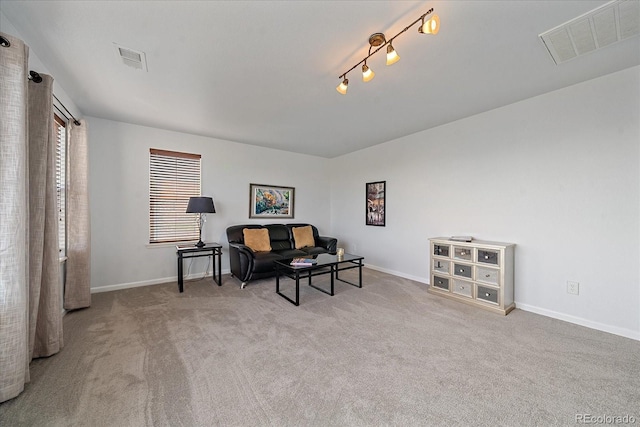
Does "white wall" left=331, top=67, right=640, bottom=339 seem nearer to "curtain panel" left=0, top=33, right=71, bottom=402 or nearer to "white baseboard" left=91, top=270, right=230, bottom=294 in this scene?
"white baseboard" left=91, top=270, right=230, bottom=294

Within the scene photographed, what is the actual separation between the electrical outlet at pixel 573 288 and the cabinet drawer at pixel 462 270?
92 cm

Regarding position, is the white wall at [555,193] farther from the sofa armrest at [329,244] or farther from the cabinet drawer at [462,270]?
the sofa armrest at [329,244]

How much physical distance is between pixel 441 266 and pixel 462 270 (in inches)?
11.3

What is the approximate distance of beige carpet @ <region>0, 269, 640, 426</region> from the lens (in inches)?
57.5

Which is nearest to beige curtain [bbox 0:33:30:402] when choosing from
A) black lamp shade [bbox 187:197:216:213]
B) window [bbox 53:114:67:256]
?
window [bbox 53:114:67:256]

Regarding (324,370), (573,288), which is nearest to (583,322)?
(573,288)

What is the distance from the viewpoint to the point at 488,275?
297 centimetres

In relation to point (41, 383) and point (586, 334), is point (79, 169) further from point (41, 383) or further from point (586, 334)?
point (586, 334)

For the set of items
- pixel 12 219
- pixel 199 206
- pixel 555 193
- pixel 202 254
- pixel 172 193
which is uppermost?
pixel 172 193

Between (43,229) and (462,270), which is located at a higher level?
(43,229)

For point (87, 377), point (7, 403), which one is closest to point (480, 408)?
point (87, 377)

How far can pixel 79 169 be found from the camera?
9.55 feet

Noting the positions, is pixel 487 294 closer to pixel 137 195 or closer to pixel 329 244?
pixel 329 244

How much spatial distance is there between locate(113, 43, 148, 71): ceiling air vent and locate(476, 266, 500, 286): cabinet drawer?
411 centimetres
